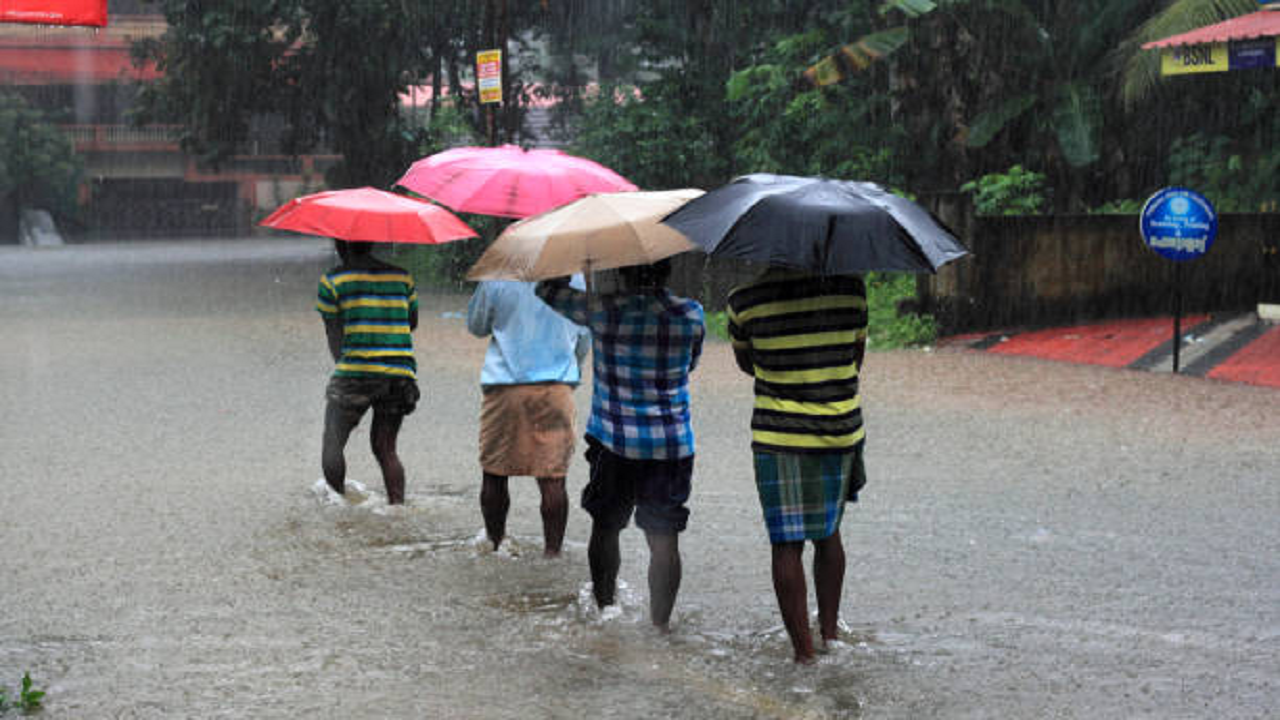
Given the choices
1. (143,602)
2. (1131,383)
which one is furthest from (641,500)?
(1131,383)

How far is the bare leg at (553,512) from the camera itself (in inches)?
273

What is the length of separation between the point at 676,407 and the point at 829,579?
820mm

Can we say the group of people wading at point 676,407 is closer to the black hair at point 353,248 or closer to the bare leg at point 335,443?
the black hair at point 353,248

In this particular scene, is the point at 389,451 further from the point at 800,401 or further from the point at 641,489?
the point at 800,401

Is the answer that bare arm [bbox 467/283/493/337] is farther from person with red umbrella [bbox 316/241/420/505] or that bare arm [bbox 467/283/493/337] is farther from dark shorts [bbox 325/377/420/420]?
dark shorts [bbox 325/377/420/420]

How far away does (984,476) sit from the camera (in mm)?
9008

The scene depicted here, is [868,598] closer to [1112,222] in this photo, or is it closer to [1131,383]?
[1131,383]

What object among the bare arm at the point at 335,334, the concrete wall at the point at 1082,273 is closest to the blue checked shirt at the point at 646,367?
the bare arm at the point at 335,334

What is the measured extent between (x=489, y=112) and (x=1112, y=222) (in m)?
9.41

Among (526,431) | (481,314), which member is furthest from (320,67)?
(526,431)

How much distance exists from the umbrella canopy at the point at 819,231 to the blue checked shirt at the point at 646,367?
1.50 feet

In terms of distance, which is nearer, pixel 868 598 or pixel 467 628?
pixel 467 628

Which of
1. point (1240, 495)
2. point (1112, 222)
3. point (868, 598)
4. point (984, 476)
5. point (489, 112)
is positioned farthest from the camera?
point (489, 112)

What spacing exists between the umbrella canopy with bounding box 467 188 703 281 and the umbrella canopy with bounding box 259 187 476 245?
1.77 meters
